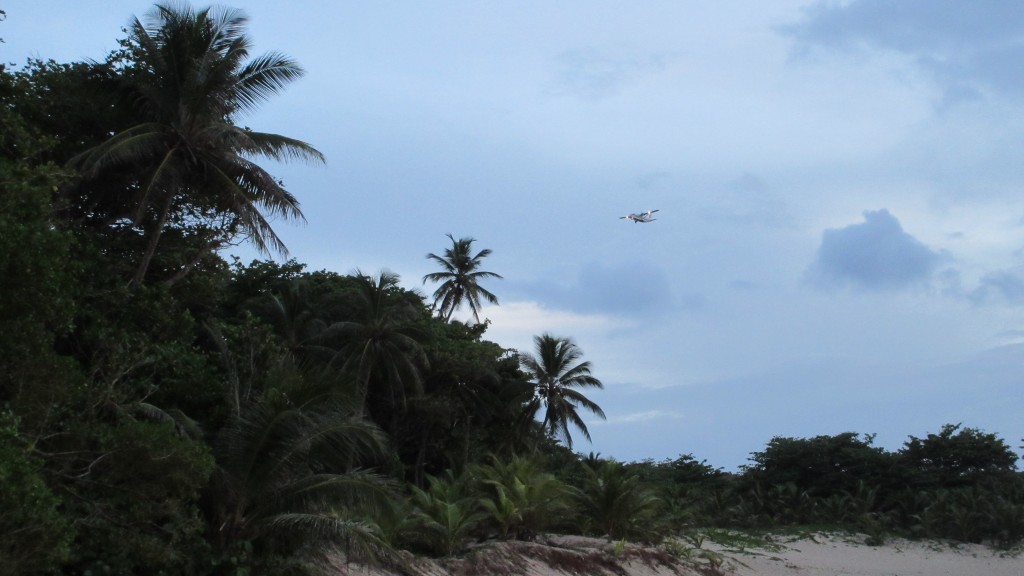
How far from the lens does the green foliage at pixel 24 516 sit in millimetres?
9117

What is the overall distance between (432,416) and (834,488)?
24.4 m

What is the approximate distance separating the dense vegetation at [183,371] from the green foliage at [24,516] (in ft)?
0.08

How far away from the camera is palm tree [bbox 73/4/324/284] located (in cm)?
1717

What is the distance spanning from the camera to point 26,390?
1113cm

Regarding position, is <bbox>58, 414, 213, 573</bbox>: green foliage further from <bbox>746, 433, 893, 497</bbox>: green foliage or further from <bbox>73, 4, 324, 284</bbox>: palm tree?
<bbox>746, 433, 893, 497</bbox>: green foliage

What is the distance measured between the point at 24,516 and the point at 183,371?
6275mm

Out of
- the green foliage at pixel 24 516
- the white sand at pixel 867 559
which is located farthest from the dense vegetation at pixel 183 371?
the white sand at pixel 867 559

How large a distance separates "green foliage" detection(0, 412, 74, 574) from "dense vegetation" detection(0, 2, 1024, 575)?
25 millimetres

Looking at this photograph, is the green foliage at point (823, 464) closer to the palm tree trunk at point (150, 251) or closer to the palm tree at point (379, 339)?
the palm tree at point (379, 339)

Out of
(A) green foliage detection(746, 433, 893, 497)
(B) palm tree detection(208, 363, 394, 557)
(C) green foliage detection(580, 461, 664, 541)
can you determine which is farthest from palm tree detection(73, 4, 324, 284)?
(A) green foliage detection(746, 433, 893, 497)

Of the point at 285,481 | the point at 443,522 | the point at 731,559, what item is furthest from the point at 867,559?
the point at 285,481

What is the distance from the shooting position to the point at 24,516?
30.7ft

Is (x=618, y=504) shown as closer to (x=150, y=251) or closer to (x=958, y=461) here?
(x=150, y=251)

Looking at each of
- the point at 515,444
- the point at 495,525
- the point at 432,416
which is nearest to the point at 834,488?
the point at 515,444
